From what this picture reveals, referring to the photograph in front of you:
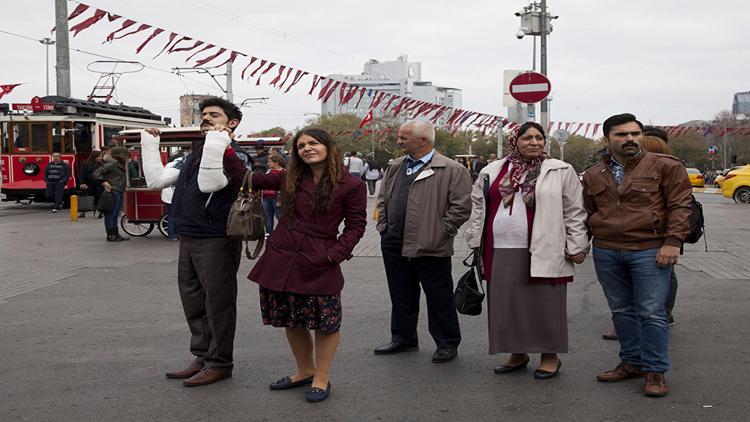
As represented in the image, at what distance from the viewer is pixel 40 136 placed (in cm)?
2445

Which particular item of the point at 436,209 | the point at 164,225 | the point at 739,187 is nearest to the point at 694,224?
the point at 436,209

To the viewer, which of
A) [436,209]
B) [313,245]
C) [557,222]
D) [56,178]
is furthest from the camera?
[56,178]

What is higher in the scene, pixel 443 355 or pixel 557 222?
pixel 557 222

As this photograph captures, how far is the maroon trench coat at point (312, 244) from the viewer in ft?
16.7

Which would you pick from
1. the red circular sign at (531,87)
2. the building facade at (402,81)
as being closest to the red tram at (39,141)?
the red circular sign at (531,87)

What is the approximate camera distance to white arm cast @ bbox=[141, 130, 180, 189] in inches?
224

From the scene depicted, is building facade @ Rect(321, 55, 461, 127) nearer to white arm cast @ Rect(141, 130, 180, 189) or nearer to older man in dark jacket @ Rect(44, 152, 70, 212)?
older man in dark jacket @ Rect(44, 152, 70, 212)

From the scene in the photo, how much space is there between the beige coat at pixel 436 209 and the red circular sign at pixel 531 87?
25.4 feet

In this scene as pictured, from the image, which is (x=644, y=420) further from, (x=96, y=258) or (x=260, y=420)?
(x=96, y=258)

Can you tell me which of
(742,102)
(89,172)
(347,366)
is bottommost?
(347,366)

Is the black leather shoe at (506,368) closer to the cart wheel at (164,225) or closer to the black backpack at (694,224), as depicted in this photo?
the black backpack at (694,224)

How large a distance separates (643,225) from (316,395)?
86.2 inches

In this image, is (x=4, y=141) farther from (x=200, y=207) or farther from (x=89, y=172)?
(x=200, y=207)

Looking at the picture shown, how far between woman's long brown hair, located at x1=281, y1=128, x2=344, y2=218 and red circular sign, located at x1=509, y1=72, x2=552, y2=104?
29.0 ft
